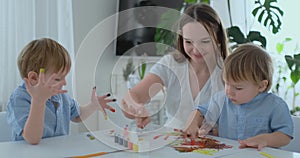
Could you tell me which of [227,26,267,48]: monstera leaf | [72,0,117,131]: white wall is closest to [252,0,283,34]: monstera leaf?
[227,26,267,48]: monstera leaf

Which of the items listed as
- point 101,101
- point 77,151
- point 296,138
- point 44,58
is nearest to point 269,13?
point 296,138

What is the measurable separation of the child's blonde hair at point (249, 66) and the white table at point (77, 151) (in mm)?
204

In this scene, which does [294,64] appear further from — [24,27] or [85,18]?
[24,27]

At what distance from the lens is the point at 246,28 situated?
2789 millimetres

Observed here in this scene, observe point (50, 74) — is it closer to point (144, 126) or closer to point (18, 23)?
point (144, 126)

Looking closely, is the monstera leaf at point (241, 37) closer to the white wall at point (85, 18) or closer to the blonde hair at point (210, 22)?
the blonde hair at point (210, 22)

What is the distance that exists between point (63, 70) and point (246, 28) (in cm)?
183

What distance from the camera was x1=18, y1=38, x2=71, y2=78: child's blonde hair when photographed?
4.08 ft

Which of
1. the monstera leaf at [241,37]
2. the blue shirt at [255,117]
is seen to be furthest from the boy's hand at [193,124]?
the monstera leaf at [241,37]

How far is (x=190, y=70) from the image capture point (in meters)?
1.57

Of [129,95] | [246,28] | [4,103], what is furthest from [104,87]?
[246,28]

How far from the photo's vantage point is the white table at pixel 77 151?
3.38ft

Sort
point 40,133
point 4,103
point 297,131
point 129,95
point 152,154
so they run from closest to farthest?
point 152,154 → point 40,133 → point 297,131 → point 129,95 → point 4,103

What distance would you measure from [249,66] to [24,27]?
1487 millimetres
